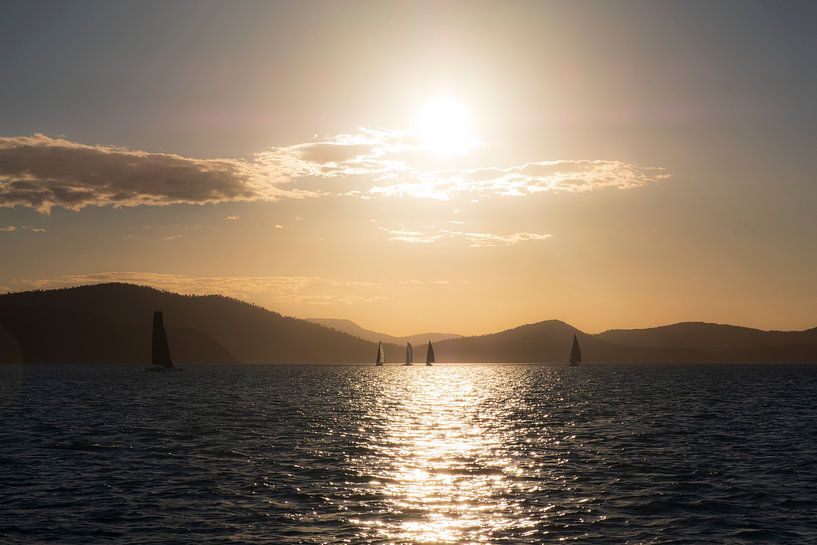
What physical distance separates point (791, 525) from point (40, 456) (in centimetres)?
4117

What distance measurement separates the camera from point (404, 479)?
130ft

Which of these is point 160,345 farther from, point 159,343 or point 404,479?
point 404,479

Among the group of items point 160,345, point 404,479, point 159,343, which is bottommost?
point 404,479

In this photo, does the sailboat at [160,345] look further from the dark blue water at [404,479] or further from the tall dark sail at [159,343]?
the dark blue water at [404,479]

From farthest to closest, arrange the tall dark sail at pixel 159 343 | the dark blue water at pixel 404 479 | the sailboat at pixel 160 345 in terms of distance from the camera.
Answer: the sailboat at pixel 160 345
the tall dark sail at pixel 159 343
the dark blue water at pixel 404 479

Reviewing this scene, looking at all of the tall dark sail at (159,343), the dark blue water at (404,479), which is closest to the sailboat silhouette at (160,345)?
the tall dark sail at (159,343)

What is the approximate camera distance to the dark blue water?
2877cm

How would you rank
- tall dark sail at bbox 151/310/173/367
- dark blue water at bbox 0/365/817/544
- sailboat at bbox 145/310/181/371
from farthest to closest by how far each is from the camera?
sailboat at bbox 145/310/181/371
tall dark sail at bbox 151/310/173/367
dark blue water at bbox 0/365/817/544

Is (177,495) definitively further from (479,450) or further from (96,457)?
(479,450)

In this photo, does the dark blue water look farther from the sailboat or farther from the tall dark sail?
the sailboat

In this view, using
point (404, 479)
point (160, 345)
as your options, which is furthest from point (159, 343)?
point (404, 479)

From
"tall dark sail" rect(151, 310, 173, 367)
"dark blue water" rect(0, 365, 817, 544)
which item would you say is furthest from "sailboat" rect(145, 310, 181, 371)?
"dark blue water" rect(0, 365, 817, 544)

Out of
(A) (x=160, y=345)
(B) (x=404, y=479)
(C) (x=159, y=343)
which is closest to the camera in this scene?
(B) (x=404, y=479)

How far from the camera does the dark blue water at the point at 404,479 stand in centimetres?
2877
